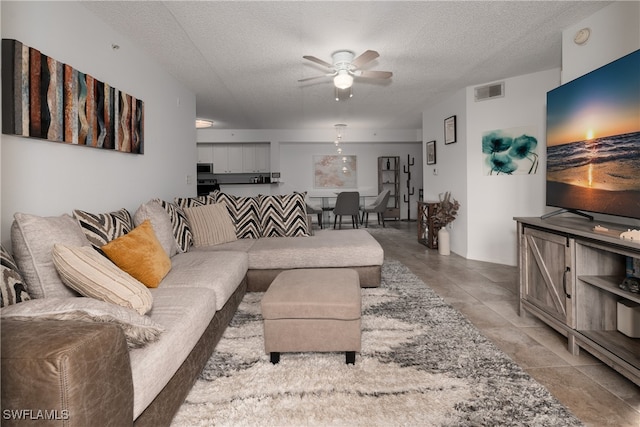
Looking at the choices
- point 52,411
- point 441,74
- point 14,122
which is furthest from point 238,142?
point 52,411

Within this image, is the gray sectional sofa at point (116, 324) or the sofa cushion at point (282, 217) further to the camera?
the sofa cushion at point (282, 217)

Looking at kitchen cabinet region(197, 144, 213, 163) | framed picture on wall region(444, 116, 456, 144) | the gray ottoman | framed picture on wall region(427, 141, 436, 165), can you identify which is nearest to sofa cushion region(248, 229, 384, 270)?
the gray ottoman

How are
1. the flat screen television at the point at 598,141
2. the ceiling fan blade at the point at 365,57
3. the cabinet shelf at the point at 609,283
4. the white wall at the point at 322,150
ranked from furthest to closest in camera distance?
1. the white wall at the point at 322,150
2. the ceiling fan blade at the point at 365,57
3. the flat screen television at the point at 598,141
4. the cabinet shelf at the point at 609,283

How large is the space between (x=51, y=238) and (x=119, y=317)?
0.73 meters

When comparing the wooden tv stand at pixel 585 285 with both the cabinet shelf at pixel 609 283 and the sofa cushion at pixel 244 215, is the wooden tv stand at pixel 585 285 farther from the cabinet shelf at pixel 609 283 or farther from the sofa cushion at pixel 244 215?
the sofa cushion at pixel 244 215

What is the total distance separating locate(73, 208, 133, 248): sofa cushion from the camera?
6.63ft

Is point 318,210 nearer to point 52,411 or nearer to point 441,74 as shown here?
point 441,74

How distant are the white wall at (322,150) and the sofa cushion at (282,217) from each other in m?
4.60

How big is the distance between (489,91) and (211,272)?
4156mm

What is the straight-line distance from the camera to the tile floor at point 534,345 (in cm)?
162

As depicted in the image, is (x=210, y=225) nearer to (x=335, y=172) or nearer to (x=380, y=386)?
(x=380, y=386)

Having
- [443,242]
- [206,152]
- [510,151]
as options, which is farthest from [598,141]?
[206,152]

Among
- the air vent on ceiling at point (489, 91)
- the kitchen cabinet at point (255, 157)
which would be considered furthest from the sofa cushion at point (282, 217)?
the kitchen cabinet at point (255, 157)

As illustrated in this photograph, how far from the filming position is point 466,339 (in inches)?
90.0
